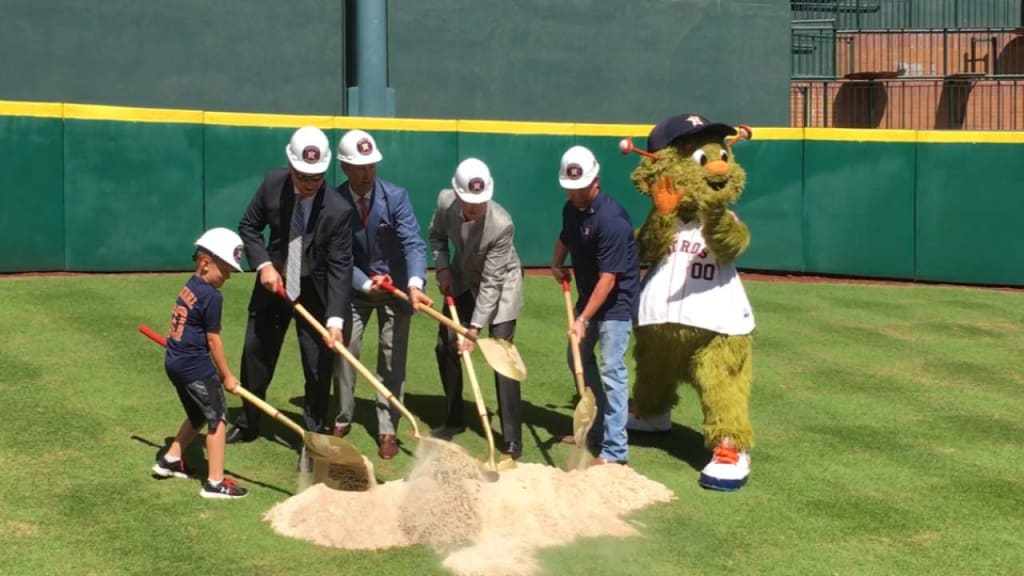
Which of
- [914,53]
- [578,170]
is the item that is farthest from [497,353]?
[914,53]

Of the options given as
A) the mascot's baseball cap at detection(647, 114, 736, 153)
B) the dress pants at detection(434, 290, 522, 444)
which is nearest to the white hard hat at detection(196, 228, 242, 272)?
the dress pants at detection(434, 290, 522, 444)

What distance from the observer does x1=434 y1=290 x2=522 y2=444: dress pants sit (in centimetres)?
810

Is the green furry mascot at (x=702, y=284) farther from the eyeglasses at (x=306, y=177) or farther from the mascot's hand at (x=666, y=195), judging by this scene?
the eyeglasses at (x=306, y=177)

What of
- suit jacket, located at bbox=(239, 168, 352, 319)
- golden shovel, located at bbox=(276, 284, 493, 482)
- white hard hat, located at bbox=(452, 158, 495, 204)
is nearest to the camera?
golden shovel, located at bbox=(276, 284, 493, 482)

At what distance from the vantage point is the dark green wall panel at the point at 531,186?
647 inches

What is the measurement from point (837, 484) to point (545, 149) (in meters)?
9.40

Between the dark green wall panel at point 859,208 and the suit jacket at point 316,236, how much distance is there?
428 inches

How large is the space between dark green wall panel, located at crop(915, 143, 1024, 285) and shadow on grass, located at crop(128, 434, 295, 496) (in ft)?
38.2

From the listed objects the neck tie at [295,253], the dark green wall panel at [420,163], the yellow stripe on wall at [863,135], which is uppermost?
the yellow stripe on wall at [863,135]

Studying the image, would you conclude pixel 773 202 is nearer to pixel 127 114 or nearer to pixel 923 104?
pixel 127 114

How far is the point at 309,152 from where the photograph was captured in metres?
7.29

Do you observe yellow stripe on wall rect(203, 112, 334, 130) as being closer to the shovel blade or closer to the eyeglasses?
the eyeglasses

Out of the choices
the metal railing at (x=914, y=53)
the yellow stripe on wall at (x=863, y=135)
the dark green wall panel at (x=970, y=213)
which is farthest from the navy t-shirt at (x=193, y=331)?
the metal railing at (x=914, y=53)

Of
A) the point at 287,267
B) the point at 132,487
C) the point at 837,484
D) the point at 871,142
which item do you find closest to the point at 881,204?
the point at 871,142
